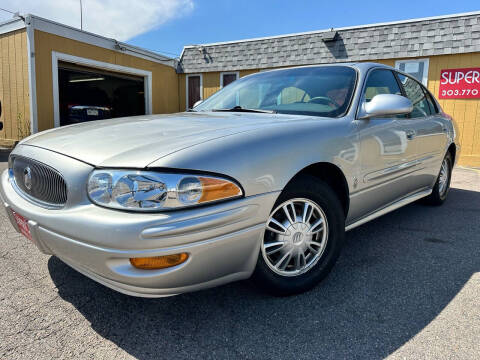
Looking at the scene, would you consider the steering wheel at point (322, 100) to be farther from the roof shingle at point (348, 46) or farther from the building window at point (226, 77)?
the building window at point (226, 77)

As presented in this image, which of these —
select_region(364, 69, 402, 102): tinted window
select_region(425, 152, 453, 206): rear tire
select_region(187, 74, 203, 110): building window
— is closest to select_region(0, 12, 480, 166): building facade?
select_region(187, 74, 203, 110): building window

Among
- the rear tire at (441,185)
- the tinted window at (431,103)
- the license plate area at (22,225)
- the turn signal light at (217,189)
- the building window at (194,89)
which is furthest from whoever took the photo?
the building window at (194,89)

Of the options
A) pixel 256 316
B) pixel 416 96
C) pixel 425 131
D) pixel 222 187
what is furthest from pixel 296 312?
pixel 416 96

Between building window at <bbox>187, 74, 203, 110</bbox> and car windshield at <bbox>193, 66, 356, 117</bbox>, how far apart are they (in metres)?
9.54

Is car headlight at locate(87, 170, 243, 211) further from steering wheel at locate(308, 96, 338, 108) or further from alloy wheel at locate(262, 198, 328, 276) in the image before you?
steering wheel at locate(308, 96, 338, 108)

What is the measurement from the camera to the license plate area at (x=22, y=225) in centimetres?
192

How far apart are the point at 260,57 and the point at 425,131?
8438 millimetres

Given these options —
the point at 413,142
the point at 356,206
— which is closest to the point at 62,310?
the point at 356,206

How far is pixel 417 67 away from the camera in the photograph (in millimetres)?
9352

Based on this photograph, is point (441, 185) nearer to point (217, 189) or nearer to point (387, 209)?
point (387, 209)

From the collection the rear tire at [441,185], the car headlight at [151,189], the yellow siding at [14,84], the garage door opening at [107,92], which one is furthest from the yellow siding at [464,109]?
the yellow siding at [14,84]

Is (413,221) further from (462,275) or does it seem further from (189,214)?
(189,214)

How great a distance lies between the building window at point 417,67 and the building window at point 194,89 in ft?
20.5

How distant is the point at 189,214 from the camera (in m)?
1.52
